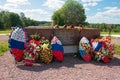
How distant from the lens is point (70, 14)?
153 feet

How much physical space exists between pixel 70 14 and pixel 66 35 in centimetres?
3843

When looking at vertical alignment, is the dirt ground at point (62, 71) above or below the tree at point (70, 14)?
below

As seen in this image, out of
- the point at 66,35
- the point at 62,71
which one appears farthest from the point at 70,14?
the point at 62,71

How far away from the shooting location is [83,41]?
8.35 m

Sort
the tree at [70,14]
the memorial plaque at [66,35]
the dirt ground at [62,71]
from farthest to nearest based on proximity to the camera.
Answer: the tree at [70,14]
the memorial plaque at [66,35]
the dirt ground at [62,71]

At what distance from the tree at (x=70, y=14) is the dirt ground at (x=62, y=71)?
3795 centimetres

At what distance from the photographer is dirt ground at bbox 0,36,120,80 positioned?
18.5ft

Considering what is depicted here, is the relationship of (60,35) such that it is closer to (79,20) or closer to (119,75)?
(119,75)

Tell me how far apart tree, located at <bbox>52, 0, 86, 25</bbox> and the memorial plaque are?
119ft

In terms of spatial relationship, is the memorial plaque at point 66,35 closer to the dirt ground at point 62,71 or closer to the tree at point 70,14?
the dirt ground at point 62,71

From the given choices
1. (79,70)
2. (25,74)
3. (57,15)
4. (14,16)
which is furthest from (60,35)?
(14,16)

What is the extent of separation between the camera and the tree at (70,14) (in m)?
45.5

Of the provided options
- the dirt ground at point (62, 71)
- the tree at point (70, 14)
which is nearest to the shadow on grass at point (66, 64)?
the dirt ground at point (62, 71)

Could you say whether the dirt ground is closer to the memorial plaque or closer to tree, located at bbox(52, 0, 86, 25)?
the memorial plaque
